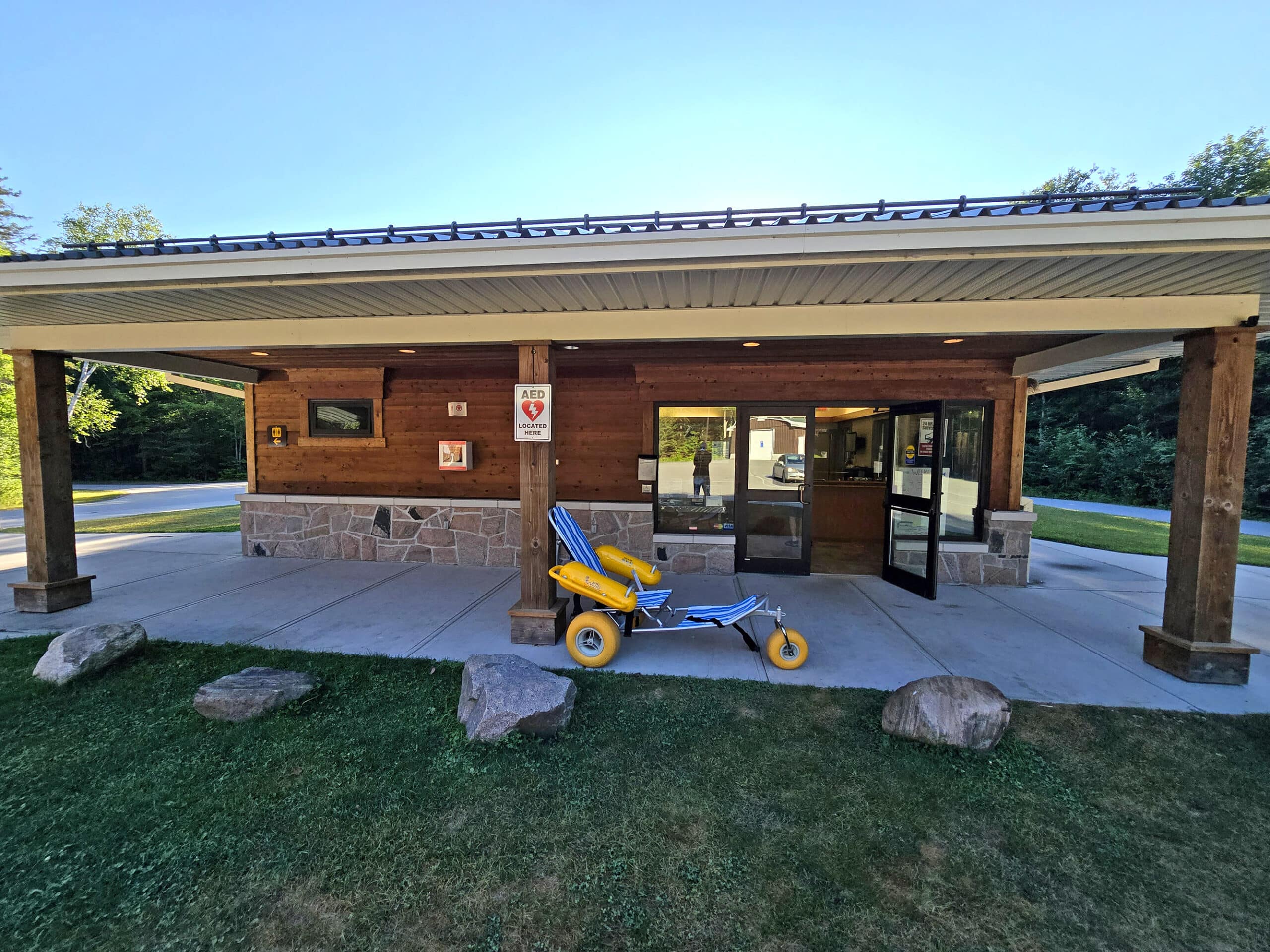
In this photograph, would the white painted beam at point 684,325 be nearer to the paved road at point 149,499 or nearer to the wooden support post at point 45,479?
the wooden support post at point 45,479

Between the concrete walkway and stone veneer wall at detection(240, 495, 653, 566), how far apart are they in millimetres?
306

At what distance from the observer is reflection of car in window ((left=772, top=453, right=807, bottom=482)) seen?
6219 mm

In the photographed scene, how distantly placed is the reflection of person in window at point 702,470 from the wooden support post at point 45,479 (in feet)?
19.6

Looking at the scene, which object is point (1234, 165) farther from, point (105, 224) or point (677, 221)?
point (105, 224)

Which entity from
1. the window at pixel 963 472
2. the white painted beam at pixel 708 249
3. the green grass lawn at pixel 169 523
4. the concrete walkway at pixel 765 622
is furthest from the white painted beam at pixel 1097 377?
the green grass lawn at pixel 169 523

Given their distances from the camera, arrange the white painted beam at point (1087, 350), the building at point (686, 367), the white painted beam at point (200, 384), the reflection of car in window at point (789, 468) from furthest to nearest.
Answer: the white painted beam at point (200, 384) → the reflection of car in window at point (789, 468) → the white painted beam at point (1087, 350) → the building at point (686, 367)

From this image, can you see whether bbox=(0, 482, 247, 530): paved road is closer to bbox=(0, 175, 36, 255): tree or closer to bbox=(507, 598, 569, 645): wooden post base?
bbox=(0, 175, 36, 255): tree

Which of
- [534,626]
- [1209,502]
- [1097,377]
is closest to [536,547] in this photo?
[534,626]

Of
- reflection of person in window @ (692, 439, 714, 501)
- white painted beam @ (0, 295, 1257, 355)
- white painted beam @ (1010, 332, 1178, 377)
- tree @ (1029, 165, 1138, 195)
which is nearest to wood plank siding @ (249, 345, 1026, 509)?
white painted beam @ (1010, 332, 1178, 377)

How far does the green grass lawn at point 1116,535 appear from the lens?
27.0ft

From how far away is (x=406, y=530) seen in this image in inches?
278

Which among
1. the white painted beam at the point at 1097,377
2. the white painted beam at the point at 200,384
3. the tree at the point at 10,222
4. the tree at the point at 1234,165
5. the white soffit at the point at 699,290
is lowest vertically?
the white painted beam at the point at 200,384

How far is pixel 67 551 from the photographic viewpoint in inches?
193

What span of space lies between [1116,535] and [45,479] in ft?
49.5
